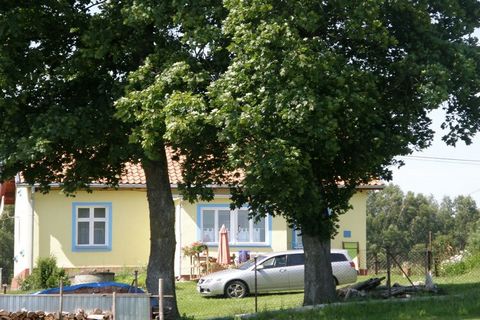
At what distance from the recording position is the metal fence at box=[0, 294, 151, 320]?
731 inches

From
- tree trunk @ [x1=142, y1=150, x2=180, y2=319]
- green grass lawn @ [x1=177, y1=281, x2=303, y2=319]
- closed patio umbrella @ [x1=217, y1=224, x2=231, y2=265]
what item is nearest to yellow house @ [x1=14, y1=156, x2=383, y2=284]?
closed patio umbrella @ [x1=217, y1=224, x2=231, y2=265]

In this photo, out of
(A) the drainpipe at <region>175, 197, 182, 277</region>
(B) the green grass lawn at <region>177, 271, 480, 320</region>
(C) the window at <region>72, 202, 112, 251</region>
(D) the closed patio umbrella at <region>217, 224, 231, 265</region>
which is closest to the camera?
(B) the green grass lawn at <region>177, 271, 480, 320</region>

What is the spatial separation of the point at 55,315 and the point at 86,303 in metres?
0.70

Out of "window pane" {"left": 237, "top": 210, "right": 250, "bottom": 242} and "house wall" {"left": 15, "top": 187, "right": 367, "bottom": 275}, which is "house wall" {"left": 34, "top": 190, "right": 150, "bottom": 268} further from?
"window pane" {"left": 237, "top": 210, "right": 250, "bottom": 242}

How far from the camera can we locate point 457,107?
22.4 m

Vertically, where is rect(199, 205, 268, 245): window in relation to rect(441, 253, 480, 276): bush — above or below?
above

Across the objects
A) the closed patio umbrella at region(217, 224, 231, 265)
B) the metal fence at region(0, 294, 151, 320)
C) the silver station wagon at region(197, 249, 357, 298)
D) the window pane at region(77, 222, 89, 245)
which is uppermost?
the window pane at region(77, 222, 89, 245)

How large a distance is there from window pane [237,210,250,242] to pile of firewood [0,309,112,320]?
1686 cm

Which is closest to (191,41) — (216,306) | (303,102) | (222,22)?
(222,22)

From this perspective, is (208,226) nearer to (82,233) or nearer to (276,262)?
(82,233)

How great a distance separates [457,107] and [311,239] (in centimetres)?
490

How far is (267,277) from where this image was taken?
1132 inches

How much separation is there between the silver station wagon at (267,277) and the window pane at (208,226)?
6.13 m

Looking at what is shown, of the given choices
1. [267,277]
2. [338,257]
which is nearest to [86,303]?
[267,277]
